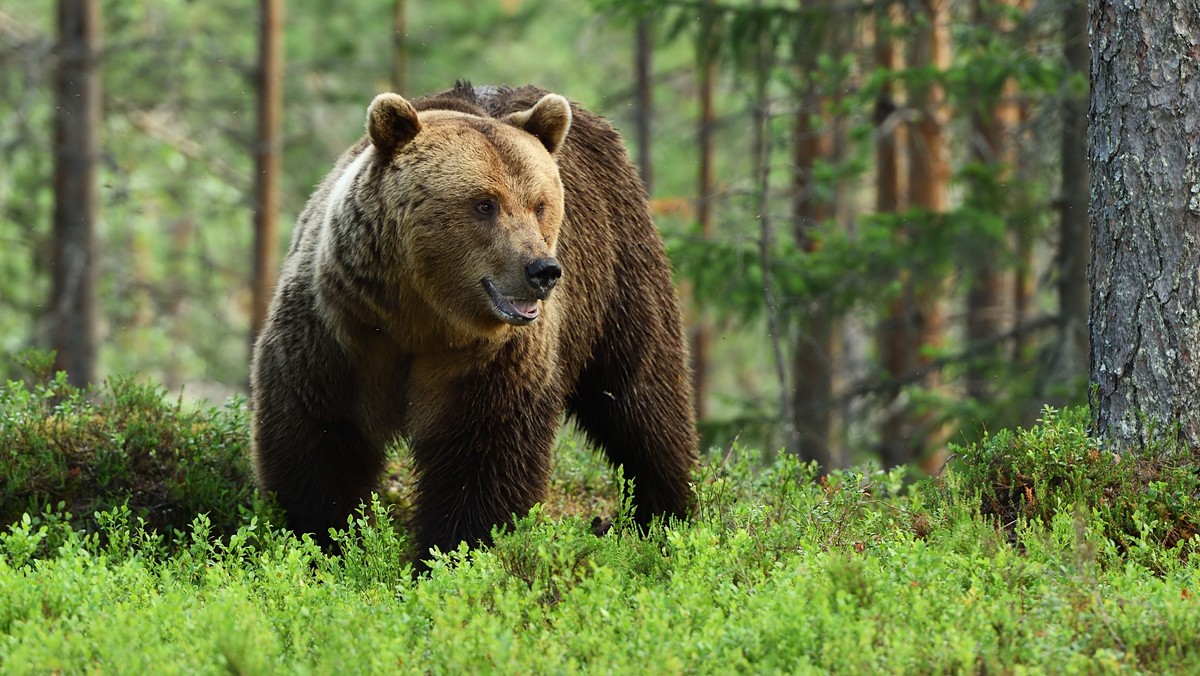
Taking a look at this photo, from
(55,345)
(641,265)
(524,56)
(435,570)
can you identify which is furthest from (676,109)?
(435,570)

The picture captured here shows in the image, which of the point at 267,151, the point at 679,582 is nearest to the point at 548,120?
the point at 679,582

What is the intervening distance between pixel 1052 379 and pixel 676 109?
17.2m

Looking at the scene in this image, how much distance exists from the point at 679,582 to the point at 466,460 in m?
1.67

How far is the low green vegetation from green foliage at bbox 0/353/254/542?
0.06 ft

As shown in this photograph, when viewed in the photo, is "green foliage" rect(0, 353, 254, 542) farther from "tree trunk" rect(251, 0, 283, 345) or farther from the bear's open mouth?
"tree trunk" rect(251, 0, 283, 345)

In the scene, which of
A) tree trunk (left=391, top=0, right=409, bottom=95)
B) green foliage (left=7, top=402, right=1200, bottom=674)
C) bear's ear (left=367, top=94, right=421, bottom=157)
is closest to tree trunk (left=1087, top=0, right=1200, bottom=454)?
green foliage (left=7, top=402, right=1200, bottom=674)

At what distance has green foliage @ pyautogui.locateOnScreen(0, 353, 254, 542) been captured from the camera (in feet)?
21.2

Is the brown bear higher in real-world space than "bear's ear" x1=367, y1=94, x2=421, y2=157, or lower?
lower

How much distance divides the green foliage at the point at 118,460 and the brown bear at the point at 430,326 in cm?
61

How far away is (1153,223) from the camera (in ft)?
18.1

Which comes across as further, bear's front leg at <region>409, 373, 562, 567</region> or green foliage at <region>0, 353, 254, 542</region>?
green foliage at <region>0, 353, 254, 542</region>

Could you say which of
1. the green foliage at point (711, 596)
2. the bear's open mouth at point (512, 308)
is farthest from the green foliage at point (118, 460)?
the bear's open mouth at point (512, 308)

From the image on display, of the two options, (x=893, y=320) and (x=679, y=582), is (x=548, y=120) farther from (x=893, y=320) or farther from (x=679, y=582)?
(x=893, y=320)

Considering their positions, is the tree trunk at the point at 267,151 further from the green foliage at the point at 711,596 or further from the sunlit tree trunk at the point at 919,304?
the green foliage at the point at 711,596
